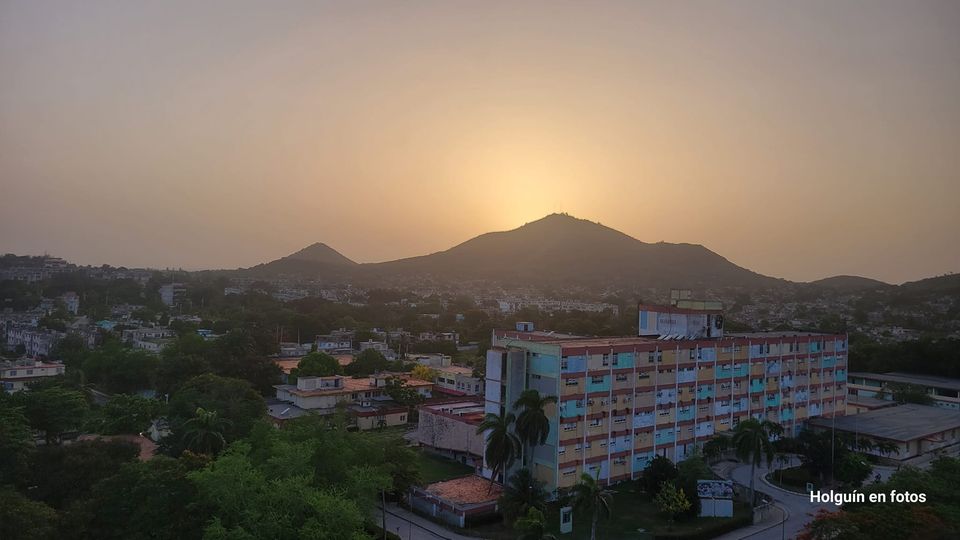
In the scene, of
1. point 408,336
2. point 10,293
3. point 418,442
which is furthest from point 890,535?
point 10,293

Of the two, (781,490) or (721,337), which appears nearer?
(781,490)

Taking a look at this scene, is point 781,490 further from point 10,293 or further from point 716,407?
point 10,293

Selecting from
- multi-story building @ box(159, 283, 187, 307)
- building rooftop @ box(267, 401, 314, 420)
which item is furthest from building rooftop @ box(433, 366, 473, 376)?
multi-story building @ box(159, 283, 187, 307)

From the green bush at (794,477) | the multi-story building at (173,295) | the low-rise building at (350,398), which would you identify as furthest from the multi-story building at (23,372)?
the multi-story building at (173,295)

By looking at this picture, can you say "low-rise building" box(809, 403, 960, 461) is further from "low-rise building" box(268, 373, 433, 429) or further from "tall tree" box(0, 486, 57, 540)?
"tall tree" box(0, 486, 57, 540)

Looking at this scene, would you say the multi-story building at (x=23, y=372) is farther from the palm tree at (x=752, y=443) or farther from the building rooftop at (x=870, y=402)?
the building rooftop at (x=870, y=402)

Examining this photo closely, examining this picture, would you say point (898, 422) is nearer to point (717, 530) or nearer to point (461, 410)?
point (717, 530)

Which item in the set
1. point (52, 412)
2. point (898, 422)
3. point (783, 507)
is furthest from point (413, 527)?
point (898, 422)
